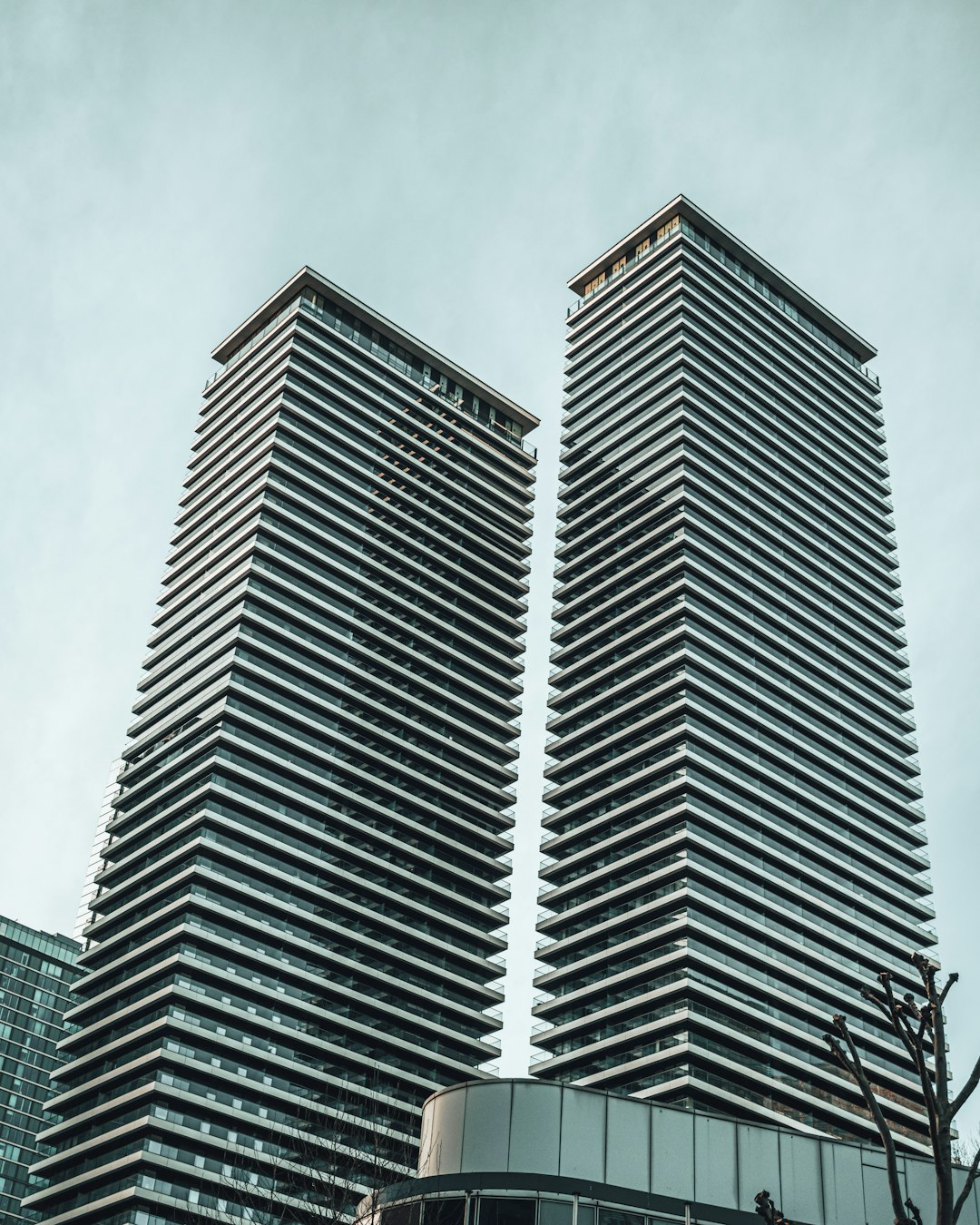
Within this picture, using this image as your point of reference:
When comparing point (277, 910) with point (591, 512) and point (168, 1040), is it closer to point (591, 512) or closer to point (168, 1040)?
point (168, 1040)

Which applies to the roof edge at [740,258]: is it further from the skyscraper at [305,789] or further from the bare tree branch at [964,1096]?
the bare tree branch at [964,1096]

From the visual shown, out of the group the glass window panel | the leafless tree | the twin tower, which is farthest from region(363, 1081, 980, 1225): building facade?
the twin tower

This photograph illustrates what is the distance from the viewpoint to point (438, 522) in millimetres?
151875

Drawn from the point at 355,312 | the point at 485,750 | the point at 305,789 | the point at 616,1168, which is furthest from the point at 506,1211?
the point at 355,312

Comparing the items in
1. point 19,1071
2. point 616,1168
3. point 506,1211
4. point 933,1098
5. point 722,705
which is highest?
point 722,705

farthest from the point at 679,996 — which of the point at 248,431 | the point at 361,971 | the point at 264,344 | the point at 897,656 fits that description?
the point at 264,344

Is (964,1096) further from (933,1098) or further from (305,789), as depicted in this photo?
(305,789)

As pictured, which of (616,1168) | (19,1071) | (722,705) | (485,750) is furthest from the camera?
(19,1071)

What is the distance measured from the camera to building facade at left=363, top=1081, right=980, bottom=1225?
128ft

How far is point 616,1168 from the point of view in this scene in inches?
1586

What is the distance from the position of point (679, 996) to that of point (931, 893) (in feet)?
128

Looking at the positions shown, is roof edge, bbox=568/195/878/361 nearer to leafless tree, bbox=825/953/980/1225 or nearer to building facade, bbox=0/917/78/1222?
building facade, bbox=0/917/78/1222

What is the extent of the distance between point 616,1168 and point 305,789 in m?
83.2

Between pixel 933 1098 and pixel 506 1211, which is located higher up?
pixel 506 1211
